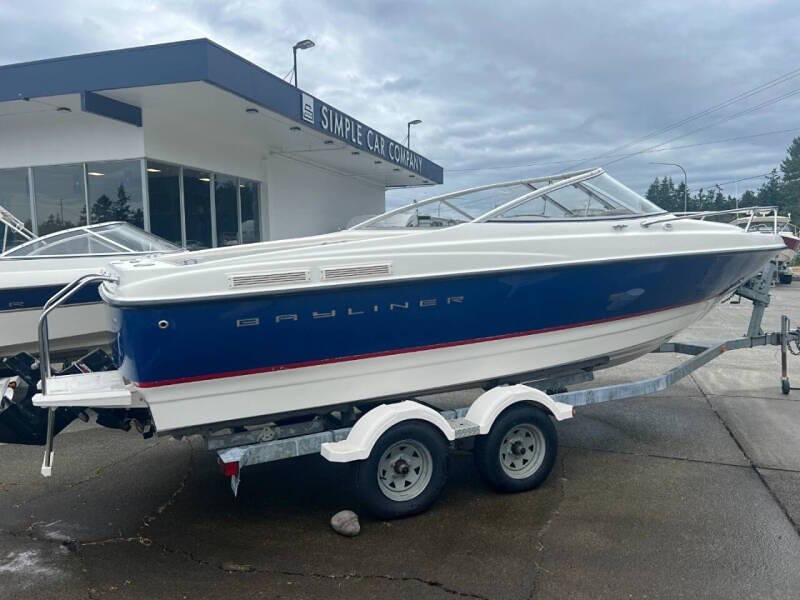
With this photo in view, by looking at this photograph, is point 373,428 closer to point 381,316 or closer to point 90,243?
point 381,316

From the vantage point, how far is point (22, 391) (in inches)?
147

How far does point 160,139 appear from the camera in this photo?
1066 cm

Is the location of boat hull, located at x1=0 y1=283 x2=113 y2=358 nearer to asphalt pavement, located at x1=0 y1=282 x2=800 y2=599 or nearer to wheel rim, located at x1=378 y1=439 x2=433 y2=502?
asphalt pavement, located at x1=0 y1=282 x2=800 y2=599

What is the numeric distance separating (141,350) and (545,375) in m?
2.69

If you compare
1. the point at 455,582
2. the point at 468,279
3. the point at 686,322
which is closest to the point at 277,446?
the point at 455,582

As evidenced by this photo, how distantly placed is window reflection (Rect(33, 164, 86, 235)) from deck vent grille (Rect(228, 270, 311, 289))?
28.2ft

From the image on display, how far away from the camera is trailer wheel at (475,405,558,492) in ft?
12.6

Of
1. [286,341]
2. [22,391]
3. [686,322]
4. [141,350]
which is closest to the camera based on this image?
[141,350]

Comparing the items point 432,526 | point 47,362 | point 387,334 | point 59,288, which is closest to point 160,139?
point 59,288

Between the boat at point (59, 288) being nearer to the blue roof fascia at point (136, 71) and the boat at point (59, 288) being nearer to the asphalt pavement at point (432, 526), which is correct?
the asphalt pavement at point (432, 526)

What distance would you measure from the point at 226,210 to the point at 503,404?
1048cm

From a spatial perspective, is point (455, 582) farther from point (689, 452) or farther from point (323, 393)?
point (689, 452)

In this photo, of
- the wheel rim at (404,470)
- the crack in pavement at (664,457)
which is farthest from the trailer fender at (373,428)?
the crack in pavement at (664,457)

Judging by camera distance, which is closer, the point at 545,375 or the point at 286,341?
the point at 286,341
